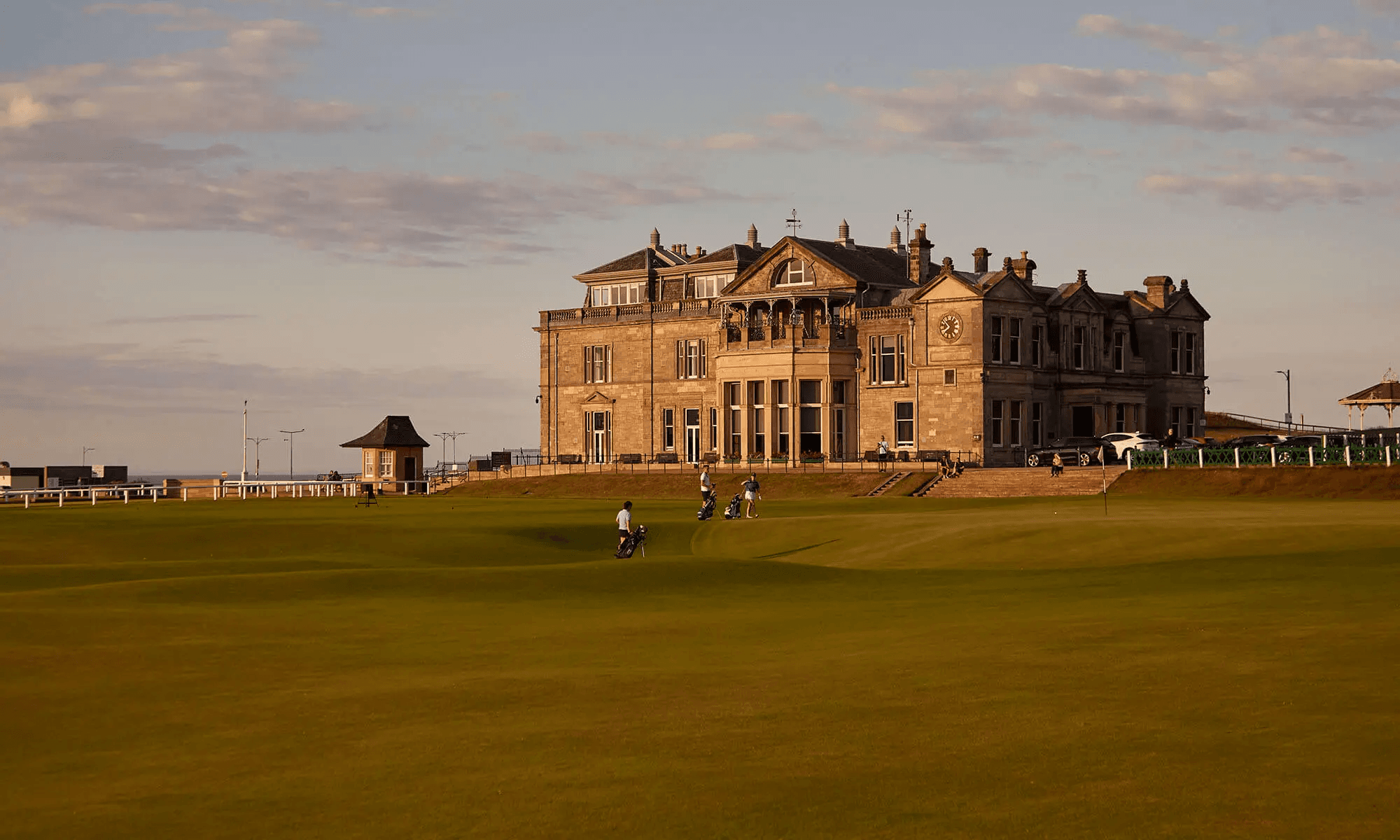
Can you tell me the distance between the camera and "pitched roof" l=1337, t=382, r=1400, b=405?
98.6 meters

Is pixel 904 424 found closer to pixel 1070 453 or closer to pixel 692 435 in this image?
pixel 1070 453

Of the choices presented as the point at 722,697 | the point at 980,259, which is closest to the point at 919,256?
the point at 980,259

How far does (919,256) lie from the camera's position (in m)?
101

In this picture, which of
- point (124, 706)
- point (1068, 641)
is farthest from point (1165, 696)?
point (124, 706)

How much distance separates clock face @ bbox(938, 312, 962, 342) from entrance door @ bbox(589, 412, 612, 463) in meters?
25.8

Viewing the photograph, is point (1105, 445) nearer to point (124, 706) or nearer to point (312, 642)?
point (312, 642)

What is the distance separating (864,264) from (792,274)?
542 cm

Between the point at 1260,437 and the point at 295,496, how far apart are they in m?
52.7

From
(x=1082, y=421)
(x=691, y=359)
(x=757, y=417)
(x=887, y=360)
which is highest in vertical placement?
(x=691, y=359)

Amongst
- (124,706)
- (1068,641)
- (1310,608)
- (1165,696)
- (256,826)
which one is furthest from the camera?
(1310,608)

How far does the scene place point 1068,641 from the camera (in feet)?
74.2

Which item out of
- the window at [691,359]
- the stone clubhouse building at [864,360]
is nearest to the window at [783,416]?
the stone clubhouse building at [864,360]

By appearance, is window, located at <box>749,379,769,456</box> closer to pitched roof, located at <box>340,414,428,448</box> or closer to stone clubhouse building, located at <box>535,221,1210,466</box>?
stone clubhouse building, located at <box>535,221,1210,466</box>

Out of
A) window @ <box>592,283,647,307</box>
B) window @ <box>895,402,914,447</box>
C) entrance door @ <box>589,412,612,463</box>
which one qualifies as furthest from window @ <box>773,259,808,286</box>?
entrance door @ <box>589,412,612,463</box>
